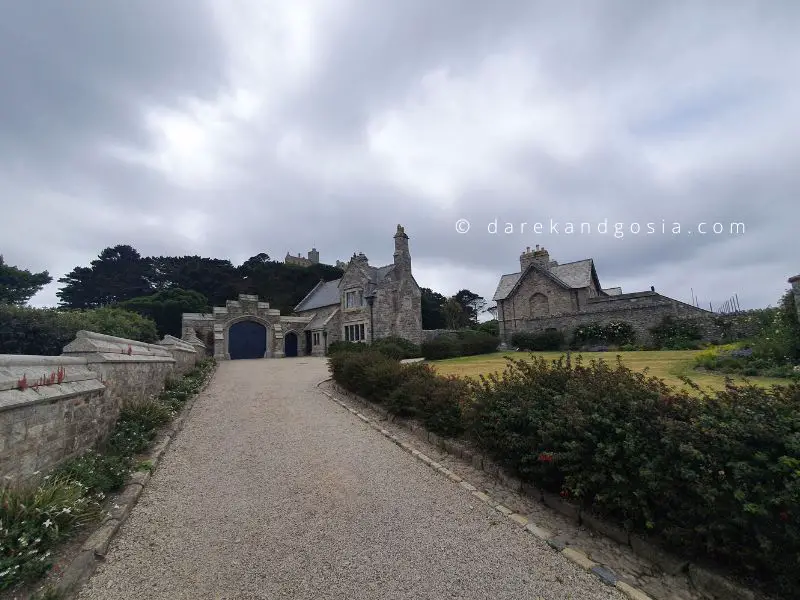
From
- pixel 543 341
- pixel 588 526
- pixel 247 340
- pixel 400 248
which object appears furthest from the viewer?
pixel 247 340

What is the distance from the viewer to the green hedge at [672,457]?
2.87 metres

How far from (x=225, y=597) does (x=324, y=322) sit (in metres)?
Answer: 29.9

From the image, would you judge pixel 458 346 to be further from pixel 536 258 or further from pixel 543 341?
pixel 536 258

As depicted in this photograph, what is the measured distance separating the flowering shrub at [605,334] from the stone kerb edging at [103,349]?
2323cm

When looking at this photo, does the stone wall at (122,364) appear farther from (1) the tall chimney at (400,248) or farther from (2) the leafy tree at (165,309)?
(2) the leafy tree at (165,309)

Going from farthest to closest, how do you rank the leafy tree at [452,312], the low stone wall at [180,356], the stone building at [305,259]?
the stone building at [305,259]
the leafy tree at [452,312]
the low stone wall at [180,356]

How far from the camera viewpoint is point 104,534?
3.83 m

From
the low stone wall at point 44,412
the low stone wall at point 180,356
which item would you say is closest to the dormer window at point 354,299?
the low stone wall at point 180,356

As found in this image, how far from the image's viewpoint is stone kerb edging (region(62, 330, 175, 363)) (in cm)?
654

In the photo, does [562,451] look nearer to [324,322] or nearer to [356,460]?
[356,460]

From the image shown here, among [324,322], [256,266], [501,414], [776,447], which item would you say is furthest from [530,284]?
[256,266]

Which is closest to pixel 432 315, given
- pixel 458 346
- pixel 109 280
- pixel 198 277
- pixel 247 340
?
pixel 247 340

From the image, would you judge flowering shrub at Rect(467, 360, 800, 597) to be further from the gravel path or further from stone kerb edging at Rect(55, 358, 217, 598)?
stone kerb edging at Rect(55, 358, 217, 598)

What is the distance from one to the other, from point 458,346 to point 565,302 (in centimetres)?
1001
